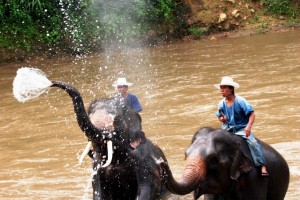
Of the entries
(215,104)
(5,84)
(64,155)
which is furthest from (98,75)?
(64,155)

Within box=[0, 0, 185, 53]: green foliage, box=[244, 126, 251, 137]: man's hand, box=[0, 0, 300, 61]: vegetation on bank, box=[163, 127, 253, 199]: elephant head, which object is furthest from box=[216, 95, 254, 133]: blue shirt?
box=[0, 0, 185, 53]: green foliage

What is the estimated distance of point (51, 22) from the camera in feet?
64.0

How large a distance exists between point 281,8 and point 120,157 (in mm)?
18980

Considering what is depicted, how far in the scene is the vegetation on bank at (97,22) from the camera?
Answer: 18797 millimetres

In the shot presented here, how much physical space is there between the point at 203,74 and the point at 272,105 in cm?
366

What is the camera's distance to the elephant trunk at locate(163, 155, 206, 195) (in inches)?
147

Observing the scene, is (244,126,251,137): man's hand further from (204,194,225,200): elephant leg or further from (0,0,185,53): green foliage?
(0,0,185,53): green foliage

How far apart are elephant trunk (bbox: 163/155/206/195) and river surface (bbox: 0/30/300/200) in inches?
54.9

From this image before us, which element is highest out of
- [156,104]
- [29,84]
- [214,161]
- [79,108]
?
[29,84]

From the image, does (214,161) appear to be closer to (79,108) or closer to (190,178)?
(190,178)

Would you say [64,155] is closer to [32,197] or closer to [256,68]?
[32,197]

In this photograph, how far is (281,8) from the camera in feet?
73.9

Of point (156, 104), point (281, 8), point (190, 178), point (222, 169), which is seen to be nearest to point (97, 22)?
point (281, 8)

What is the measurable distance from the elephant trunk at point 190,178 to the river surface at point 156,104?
139cm
